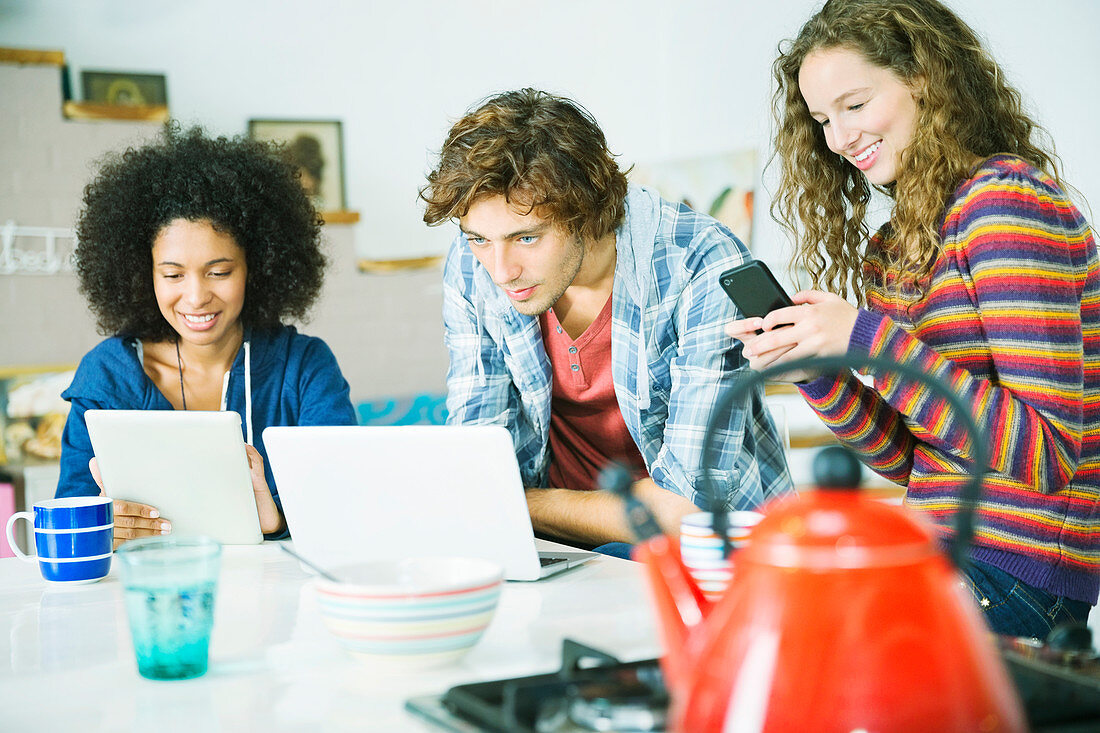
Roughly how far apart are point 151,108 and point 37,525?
2.59 m

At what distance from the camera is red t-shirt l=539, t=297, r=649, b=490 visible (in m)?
1.75

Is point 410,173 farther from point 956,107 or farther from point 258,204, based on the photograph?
point 956,107

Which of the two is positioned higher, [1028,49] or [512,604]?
[1028,49]

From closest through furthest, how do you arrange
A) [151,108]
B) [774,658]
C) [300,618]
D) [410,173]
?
[774,658] → [300,618] → [151,108] → [410,173]

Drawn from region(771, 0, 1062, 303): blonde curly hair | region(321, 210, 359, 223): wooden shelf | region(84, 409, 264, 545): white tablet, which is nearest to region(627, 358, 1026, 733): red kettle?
region(771, 0, 1062, 303): blonde curly hair

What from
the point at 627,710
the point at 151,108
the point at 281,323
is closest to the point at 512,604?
the point at 627,710

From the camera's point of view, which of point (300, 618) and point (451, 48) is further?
point (451, 48)

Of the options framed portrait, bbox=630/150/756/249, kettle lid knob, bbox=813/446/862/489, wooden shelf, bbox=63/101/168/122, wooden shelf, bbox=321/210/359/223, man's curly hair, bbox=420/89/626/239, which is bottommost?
kettle lid knob, bbox=813/446/862/489

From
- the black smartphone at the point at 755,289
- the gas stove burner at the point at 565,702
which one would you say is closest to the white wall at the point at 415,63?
the black smartphone at the point at 755,289

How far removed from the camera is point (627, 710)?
22.2 inches

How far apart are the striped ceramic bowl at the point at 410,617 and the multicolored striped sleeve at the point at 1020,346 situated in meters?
0.57

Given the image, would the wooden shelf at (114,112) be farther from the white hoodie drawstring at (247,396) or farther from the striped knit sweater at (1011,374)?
the striped knit sweater at (1011,374)

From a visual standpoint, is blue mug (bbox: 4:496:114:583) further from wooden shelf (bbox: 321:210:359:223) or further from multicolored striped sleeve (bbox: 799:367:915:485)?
wooden shelf (bbox: 321:210:359:223)

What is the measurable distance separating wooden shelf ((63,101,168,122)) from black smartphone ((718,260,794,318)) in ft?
9.30
